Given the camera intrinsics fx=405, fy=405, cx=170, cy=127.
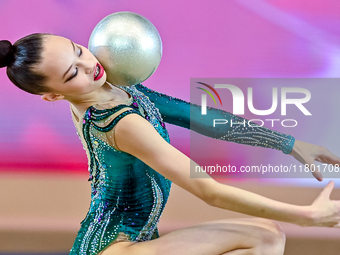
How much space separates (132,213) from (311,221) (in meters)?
0.53

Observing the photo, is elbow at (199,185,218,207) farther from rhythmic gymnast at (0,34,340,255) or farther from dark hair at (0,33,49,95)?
dark hair at (0,33,49,95)

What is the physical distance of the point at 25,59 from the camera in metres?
1.03

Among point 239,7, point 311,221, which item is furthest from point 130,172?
point 239,7

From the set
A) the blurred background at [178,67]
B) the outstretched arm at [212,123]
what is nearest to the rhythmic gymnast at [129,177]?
the outstretched arm at [212,123]

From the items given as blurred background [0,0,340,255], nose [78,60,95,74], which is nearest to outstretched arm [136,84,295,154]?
nose [78,60,95,74]

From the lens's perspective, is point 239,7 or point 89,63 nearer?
point 89,63

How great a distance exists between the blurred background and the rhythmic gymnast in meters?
1.00

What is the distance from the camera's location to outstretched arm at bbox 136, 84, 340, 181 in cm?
146

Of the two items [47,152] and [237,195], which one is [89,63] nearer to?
[237,195]

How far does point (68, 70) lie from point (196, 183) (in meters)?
0.46

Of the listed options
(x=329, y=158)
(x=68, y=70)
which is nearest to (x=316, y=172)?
(x=329, y=158)

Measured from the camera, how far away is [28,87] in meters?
1.08

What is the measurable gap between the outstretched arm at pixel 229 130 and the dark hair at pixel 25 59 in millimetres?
470

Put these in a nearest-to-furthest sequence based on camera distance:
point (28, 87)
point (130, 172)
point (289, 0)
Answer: point (28, 87) < point (130, 172) < point (289, 0)
